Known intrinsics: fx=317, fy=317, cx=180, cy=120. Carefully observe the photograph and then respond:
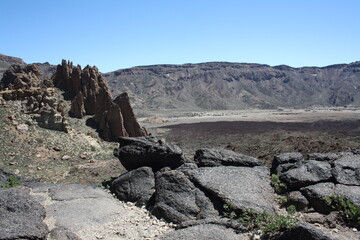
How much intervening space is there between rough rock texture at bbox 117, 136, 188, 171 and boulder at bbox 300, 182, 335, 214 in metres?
4.87

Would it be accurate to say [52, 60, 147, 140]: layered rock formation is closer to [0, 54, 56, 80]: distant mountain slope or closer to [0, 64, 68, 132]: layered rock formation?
[0, 64, 68, 132]: layered rock formation

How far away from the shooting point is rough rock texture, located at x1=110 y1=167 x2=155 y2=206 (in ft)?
37.0

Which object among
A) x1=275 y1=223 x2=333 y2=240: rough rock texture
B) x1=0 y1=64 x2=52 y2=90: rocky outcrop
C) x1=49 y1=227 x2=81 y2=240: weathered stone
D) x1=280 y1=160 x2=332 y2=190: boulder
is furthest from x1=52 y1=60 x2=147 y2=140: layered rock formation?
x1=275 y1=223 x2=333 y2=240: rough rock texture

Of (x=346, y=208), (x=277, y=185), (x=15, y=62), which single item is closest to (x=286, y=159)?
(x=277, y=185)

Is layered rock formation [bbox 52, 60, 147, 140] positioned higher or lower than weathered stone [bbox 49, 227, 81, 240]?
higher

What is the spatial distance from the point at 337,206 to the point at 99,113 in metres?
24.8

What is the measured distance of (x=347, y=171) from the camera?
10445mm

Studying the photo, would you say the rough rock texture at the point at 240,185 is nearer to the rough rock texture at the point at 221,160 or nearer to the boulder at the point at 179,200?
the boulder at the point at 179,200

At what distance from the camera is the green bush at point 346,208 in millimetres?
8078

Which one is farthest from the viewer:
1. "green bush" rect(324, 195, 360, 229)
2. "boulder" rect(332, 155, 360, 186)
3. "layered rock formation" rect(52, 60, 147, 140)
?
"layered rock formation" rect(52, 60, 147, 140)

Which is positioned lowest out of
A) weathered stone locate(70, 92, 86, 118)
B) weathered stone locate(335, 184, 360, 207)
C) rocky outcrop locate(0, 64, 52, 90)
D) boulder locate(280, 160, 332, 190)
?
weathered stone locate(335, 184, 360, 207)

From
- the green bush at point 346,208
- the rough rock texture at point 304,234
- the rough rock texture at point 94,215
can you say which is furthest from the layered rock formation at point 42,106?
the rough rock texture at point 304,234

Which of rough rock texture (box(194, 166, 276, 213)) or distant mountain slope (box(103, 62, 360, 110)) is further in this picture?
distant mountain slope (box(103, 62, 360, 110))

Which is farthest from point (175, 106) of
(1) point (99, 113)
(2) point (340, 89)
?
(1) point (99, 113)
